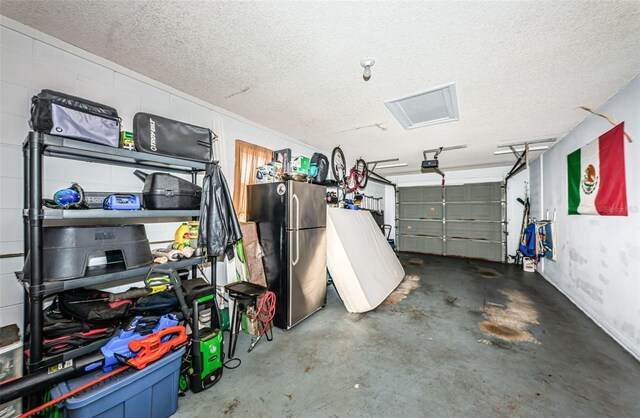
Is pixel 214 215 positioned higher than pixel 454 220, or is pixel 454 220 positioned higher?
pixel 214 215

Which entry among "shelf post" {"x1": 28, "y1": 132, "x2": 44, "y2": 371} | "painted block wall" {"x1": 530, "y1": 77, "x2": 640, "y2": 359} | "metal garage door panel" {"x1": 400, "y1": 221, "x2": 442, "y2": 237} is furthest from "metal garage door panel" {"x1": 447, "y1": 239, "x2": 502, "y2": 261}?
"shelf post" {"x1": 28, "y1": 132, "x2": 44, "y2": 371}

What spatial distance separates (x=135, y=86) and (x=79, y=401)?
2.42 m

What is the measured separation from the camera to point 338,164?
498 centimetres

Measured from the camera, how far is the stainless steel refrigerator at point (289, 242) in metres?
2.66

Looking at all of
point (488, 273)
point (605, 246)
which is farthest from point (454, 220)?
point (605, 246)

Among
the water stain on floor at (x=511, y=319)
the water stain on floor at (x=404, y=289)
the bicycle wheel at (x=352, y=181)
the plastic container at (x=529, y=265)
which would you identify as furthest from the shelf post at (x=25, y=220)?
the plastic container at (x=529, y=265)

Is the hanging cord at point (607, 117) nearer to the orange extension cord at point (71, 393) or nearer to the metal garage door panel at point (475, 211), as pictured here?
the metal garage door panel at point (475, 211)

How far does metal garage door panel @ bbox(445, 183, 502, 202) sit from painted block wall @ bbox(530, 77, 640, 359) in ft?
8.11

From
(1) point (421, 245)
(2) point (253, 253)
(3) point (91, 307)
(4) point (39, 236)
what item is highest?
(4) point (39, 236)

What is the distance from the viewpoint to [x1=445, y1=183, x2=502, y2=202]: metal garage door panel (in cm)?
673

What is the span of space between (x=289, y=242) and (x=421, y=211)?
6.49 metres

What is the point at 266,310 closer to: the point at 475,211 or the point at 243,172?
the point at 243,172

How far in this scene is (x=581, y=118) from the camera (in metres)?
3.12

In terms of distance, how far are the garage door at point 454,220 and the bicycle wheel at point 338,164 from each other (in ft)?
13.0
